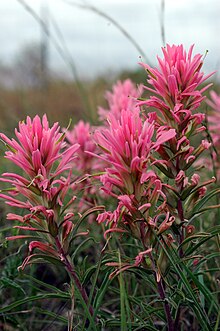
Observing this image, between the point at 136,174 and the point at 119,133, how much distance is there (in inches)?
3.8

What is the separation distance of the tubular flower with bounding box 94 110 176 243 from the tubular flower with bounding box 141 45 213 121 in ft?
0.28

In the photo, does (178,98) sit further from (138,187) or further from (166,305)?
(166,305)

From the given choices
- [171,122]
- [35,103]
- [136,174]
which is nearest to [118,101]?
[171,122]

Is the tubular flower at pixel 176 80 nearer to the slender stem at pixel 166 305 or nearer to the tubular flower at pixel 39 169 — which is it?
the tubular flower at pixel 39 169

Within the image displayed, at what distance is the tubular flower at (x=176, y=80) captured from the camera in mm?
1198

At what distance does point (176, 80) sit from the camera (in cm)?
121

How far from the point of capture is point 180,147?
1221 mm

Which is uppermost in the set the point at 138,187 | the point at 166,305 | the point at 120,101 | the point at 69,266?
the point at 120,101

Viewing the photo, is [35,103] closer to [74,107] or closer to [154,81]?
[74,107]

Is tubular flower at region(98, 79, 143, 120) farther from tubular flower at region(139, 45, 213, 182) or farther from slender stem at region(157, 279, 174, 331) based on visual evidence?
slender stem at region(157, 279, 174, 331)

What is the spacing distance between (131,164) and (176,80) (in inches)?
10.0

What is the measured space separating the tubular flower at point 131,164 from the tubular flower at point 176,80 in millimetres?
86

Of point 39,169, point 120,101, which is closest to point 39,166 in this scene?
point 39,169

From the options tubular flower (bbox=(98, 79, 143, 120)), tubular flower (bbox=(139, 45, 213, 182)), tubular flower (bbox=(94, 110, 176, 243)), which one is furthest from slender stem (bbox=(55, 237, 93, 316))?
tubular flower (bbox=(98, 79, 143, 120))
